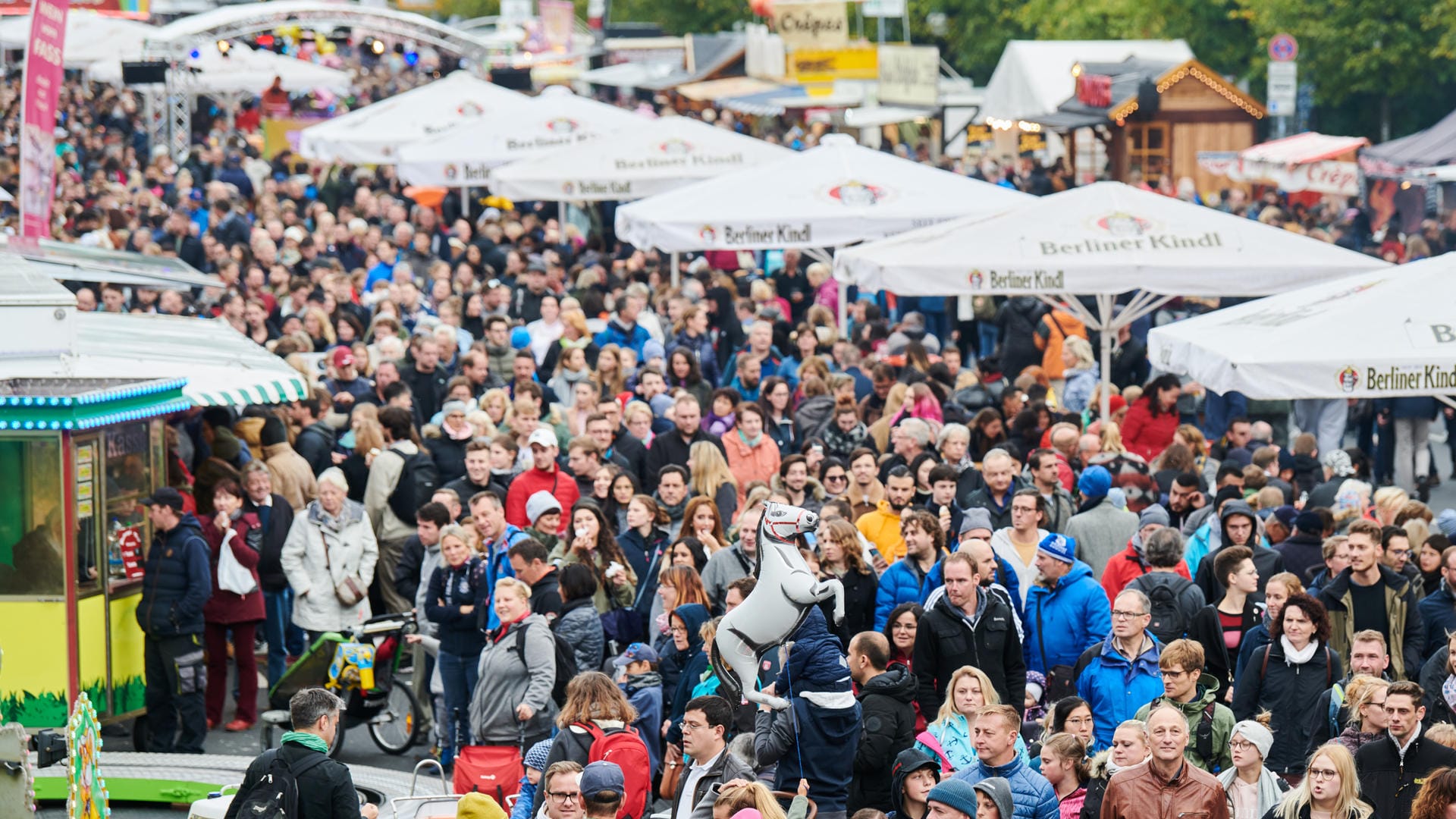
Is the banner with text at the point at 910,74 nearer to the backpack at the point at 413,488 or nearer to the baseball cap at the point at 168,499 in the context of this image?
the backpack at the point at 413,488

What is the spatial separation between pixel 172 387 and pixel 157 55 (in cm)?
2391

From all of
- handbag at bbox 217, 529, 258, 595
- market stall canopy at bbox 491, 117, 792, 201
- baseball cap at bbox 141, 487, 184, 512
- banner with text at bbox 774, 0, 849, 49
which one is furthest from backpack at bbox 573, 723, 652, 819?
banner with text at bbox 774, 0, 849, 49

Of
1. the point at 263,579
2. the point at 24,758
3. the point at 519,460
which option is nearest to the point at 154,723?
the point at 263,579

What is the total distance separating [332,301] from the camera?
1902cm

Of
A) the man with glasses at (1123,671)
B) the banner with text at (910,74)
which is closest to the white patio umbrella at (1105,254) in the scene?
the man with glasses at (1123,671)

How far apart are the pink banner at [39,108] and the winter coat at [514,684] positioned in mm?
9153

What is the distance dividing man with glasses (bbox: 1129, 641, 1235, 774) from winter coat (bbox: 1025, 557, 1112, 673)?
1.10m

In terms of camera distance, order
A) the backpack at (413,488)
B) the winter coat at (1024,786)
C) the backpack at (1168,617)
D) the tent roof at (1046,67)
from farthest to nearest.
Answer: the tent roof at (1046,67) → the backpack at (413,488) → the backpack at (1168,617) → the winter coat at (1024,786)

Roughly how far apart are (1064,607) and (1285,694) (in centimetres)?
116

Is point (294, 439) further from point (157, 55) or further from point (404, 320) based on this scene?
point (157, 55)

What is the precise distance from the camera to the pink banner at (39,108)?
16.6 m

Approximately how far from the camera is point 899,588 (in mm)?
9758

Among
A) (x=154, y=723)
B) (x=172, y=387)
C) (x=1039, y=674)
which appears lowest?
(x=154, y=723)

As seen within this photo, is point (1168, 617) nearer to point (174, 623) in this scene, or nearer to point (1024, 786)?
point (1024, 786)
